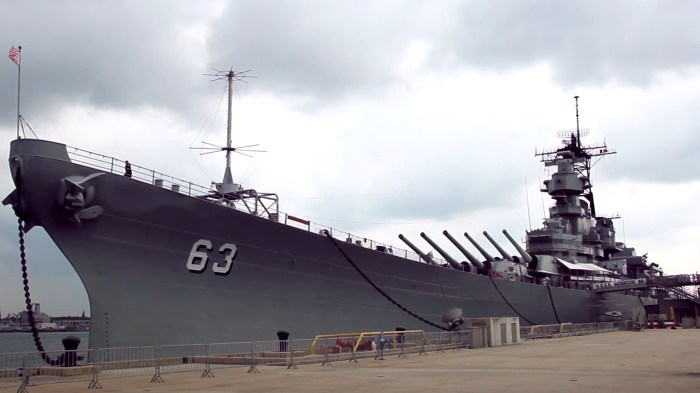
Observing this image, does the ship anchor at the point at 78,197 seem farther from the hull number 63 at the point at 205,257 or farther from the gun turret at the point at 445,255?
the gun turret at the point at 445,255

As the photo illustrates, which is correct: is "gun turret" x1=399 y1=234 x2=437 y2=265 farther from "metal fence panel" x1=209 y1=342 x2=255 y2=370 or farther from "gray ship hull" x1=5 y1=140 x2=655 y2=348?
"metal fence panel" x1=209 y1=342 x2=255 y2=370

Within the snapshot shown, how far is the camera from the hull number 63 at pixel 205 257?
17.9 metres

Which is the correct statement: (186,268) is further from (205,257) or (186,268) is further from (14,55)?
(14,55)

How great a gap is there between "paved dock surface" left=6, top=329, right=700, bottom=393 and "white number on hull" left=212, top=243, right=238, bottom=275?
3447mm

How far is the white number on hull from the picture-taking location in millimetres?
18516

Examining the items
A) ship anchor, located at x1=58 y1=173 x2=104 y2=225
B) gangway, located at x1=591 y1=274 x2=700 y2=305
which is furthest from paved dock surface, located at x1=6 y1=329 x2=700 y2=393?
gangway, located at x1=591 y1=274 x2=700 y2=305

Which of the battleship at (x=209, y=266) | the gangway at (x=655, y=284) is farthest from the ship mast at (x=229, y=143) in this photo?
the gangway at (x=655, y=284)

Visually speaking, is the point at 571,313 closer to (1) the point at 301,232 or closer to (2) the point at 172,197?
(1) the point at 301,232

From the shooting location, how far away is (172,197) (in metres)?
17.3

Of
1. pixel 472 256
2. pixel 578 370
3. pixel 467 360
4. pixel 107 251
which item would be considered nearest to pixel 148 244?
pixel 107 251

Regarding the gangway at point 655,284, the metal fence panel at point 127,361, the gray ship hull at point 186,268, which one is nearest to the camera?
the metal fence panel at point 127,361

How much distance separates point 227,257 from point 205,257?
747 mm

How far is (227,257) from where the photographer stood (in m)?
18.8

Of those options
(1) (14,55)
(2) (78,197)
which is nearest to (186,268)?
(2) (78,197)
